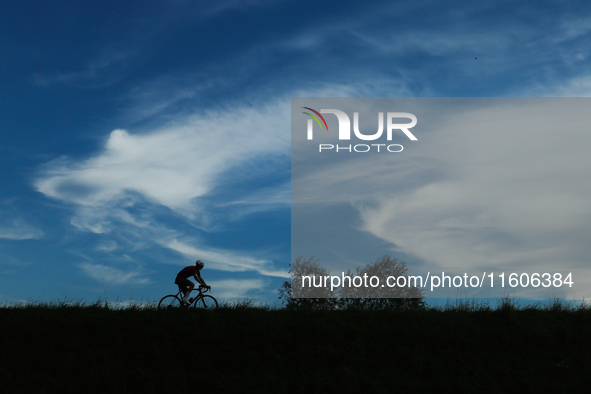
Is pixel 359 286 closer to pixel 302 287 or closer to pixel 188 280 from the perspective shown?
pixel 302 287

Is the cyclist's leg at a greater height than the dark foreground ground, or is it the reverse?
the cyclist's leg

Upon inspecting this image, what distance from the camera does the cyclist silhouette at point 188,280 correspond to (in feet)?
65.4

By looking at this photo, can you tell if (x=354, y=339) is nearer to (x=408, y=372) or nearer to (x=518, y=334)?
(x=408, y=372)

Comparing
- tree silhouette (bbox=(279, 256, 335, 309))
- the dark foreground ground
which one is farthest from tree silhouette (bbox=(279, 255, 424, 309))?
the dark foreground ground

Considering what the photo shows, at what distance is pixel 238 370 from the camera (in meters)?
16.4

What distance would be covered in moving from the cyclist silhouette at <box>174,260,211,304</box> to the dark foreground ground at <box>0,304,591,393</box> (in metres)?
0.99

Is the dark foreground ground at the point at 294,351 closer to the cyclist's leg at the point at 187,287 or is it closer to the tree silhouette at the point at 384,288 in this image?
the cyclist's leg at the point at 187,287

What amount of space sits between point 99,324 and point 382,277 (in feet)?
99.3

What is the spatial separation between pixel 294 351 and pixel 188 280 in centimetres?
621

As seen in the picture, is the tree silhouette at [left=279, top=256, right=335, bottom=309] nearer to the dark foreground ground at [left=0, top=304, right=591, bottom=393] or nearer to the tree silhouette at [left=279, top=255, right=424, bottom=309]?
the tree silhouette at [left=279, top=255, right=424, bottom=309]

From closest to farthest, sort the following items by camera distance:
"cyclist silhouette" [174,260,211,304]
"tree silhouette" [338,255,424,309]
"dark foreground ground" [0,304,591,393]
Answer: "dark foreground ground" [0,304,591,393] → "cyclist silhouette" [174,260,211,304] → "tree silhouette" [338,255,424,309]

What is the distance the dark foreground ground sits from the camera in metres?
15.7

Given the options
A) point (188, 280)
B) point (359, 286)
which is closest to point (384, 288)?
point (359, 286)

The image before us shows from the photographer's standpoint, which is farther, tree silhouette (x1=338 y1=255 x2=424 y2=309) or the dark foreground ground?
tree silhouette (x1=338 y1=255 x2=424 y2=309)
